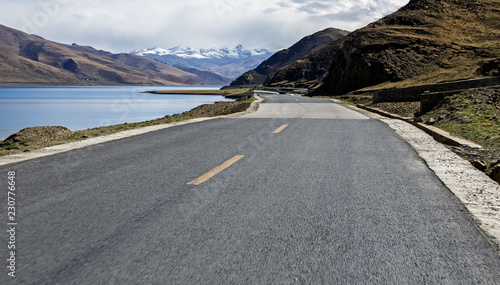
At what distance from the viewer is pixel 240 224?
3188 mm

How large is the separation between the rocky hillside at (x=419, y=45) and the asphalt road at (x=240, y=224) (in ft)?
144

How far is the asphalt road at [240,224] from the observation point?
2398 millimetres

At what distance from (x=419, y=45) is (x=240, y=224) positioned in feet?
196

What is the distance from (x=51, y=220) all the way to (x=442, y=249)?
134 inches

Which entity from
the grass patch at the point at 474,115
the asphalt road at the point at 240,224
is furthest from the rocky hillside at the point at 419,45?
the asphalt road at the point at 240,224

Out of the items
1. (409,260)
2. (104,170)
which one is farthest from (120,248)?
(104,170)

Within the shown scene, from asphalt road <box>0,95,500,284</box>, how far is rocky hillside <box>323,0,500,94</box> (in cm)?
4378

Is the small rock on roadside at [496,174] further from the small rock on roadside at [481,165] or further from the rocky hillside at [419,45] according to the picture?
the rocky hillside at [419,45]

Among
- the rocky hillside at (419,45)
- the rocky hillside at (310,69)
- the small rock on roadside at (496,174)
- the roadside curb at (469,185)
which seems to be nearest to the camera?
the roadside curb at (469,185)

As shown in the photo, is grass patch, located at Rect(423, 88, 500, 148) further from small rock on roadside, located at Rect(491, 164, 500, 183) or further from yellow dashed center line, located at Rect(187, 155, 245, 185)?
yellow dashed center line, located at Rect(187, 155, 245, 185)

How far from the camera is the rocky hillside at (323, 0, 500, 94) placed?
48688 millimetres

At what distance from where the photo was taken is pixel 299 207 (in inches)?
145

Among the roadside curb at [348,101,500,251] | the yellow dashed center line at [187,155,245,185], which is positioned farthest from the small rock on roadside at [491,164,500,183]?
the yellow dashed center line at [187,155,245,185]

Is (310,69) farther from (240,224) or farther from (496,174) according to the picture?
(240,224)
